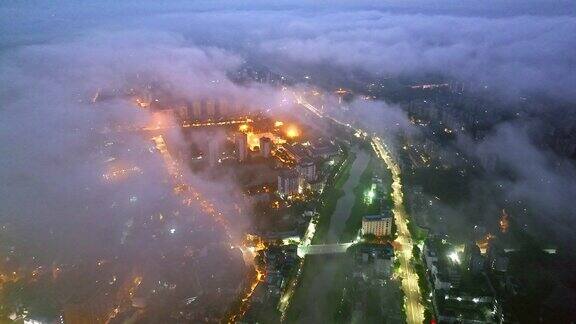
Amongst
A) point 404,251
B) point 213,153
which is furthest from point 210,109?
point 404,251

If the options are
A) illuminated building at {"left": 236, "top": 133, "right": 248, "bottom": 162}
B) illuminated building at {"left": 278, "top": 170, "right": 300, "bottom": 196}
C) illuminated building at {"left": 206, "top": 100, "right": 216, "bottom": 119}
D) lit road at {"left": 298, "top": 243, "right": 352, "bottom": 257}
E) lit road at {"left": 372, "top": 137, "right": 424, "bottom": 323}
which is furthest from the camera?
illuminated building at {"left": 206, "top": 100, "right": 216, "bottom": 119}

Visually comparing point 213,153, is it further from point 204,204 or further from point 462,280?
point 462,280

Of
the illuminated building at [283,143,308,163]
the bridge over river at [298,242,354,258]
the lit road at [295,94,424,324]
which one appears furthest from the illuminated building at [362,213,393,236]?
the illuminated building at [283,143,308,163]

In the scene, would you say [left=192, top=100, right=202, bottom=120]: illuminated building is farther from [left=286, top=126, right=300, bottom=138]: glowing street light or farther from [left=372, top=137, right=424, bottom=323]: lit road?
[left=372, top=137, right=424, bottom=323]: lit road

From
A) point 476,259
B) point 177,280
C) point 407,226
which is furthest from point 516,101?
point 177,280

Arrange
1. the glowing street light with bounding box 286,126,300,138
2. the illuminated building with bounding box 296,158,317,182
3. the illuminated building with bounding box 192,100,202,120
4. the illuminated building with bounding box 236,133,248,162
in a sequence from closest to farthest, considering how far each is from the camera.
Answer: the illuminated building with bounding box 296,158,317,182 → the illuminated building with bounding box 236,133,248,162 → the glowing street light with bounding box 286,126,300,138 → the illuminated building with bounding box 192,100,202,120

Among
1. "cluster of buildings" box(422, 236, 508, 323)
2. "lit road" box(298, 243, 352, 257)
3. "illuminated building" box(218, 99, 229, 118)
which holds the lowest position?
"lit road" box(298, 243, 352, 257)

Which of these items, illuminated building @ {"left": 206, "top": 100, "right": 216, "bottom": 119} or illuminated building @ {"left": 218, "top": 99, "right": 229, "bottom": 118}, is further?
illuminated building @ {"left": 218, "top": 99, "right": 229, "bottom": 118}

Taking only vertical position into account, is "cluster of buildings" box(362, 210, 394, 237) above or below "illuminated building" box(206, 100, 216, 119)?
below
